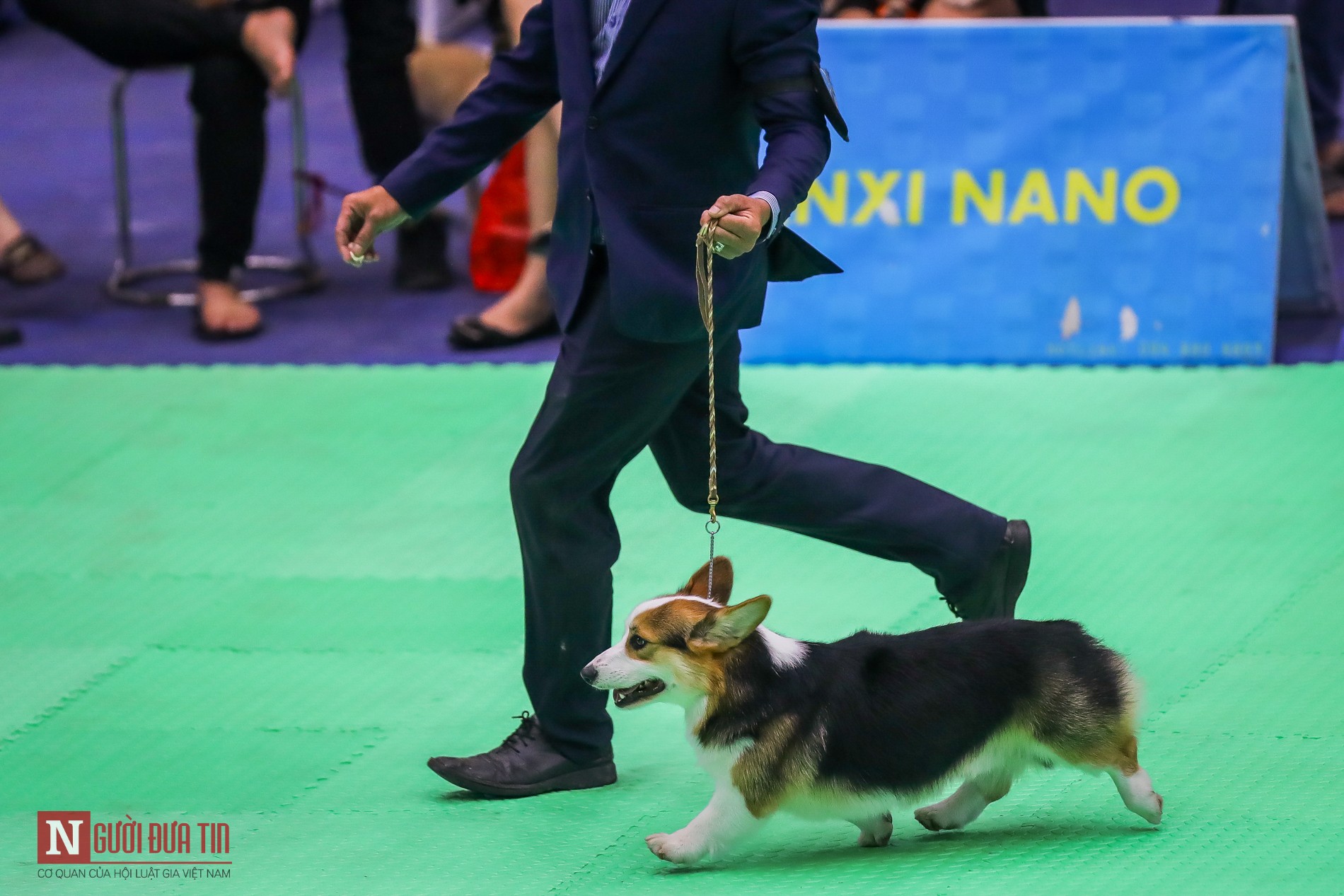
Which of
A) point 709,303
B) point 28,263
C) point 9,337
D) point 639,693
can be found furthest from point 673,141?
point 28,263

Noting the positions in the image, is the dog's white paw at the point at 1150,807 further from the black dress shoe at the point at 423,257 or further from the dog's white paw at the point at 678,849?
the black dress shoe at the point at 423,257

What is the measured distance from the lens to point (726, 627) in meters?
2.76

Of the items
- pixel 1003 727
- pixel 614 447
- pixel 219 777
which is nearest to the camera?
pixel 1003 727

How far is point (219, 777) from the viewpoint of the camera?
139 inches

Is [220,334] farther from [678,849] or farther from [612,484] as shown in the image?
[678,849]

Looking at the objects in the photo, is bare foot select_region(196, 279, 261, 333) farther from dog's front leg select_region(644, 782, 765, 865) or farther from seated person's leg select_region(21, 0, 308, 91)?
dog's front leg select_region(644, 782, 765, 865)

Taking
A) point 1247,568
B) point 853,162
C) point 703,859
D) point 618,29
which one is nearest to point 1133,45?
point 853,162

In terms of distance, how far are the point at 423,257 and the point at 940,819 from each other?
483cm

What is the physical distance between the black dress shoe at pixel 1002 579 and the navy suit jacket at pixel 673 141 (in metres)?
0.66

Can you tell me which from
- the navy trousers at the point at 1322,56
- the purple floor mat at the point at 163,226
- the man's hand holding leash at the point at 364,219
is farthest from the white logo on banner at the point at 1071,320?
the man's hand holding leash at the point at 364,219

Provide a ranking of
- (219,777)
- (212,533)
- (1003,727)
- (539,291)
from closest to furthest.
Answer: (1003,727), (219,777), (212,533), (539,291)

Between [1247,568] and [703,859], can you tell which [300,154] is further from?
[703,859]

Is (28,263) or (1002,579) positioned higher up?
(1002,579)

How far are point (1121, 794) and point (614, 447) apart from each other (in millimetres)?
1064
